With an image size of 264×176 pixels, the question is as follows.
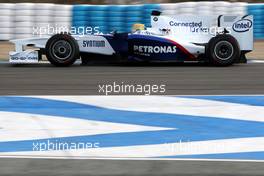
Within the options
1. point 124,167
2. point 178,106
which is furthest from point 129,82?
point 124,167

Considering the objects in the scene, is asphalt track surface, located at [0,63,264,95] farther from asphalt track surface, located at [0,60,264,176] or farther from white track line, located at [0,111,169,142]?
white track line, located at [0,111,169,142]

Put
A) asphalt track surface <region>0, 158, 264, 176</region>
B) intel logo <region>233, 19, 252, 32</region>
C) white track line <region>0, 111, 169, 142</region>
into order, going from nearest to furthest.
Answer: asphalt track surface <region>0, 158, 264, 176</region>, white track line <region>0, 111, 169, 142</region>, intel logo <region>233, 19, 252, 32</region>

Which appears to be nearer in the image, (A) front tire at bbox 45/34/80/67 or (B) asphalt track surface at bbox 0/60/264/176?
(B) asphalt track surface at bbox 0/60/264/176

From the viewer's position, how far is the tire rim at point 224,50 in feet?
32.9

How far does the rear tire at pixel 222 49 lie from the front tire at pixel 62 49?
2255 mm

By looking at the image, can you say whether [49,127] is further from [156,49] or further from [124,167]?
[156,49]

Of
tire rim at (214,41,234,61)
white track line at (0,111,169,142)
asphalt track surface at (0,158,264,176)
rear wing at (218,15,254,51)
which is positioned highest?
rear wing at (218,15,254,51)

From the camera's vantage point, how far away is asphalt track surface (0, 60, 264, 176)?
462cm

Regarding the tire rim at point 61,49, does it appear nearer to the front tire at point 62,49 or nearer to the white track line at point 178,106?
the front tire at point 62,49

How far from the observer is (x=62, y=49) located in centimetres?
1012

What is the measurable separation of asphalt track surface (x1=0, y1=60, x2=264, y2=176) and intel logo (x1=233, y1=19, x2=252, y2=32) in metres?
0.64

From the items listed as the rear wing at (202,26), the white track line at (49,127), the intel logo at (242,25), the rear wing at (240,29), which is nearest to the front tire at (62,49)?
the rear wing at (202,26)

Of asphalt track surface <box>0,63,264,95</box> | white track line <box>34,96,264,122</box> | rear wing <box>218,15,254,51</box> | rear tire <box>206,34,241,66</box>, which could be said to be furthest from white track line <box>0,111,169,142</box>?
rear wing <box>218,15,254,51</box>

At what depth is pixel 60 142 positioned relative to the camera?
18.3 feet
